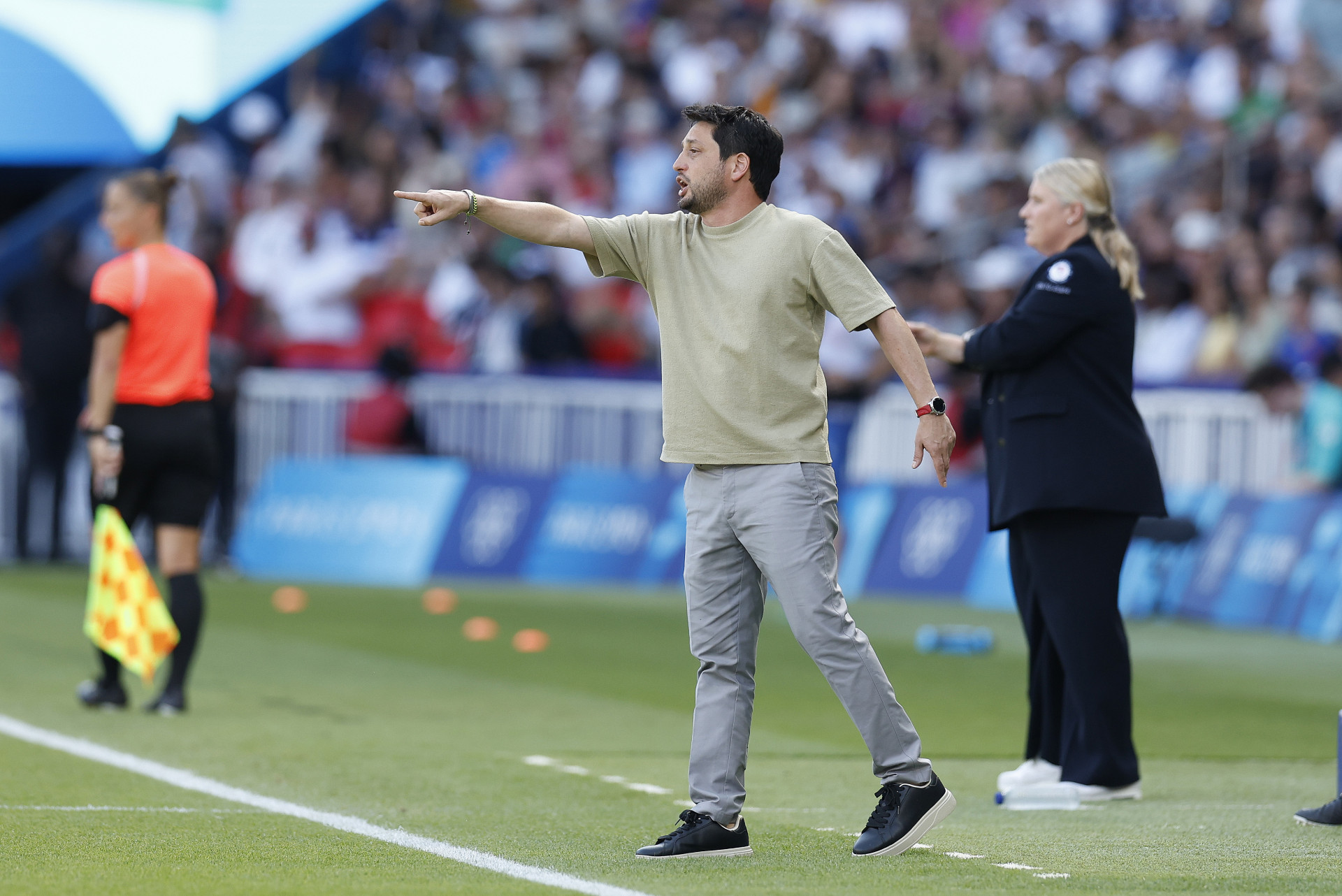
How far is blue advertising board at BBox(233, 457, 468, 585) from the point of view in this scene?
60.3ft

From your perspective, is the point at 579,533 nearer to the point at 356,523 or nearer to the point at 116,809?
the point at 356,523

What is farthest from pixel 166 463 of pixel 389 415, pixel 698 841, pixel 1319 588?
pixel 389 415

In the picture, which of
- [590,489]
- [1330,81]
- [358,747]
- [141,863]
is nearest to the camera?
[141,863]

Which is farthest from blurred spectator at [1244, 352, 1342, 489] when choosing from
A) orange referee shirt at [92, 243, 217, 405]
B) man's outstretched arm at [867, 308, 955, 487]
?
man's outstretched arm at [867, 308, 955, 487]

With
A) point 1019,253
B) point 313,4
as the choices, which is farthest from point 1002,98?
point 313,4

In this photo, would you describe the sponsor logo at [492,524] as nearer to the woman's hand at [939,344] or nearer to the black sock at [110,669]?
the black sock at [110,669]

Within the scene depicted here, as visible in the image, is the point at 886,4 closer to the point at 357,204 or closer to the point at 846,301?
the point at 357,204

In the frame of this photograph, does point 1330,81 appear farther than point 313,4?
No

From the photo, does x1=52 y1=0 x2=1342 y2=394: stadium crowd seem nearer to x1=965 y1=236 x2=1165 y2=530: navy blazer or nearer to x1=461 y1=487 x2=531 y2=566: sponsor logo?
x1=461 y1=487 x2=531 y2=566: sponsor logo

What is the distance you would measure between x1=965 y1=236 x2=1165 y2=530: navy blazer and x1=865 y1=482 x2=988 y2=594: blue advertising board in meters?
8.99

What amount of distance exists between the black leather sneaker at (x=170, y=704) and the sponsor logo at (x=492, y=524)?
28.3 ft

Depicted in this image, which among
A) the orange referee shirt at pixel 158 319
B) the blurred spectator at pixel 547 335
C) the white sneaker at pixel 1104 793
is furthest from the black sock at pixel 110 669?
the blurred spectator at pixel 547 335

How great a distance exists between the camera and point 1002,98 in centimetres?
2183

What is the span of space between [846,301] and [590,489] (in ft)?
40.3
